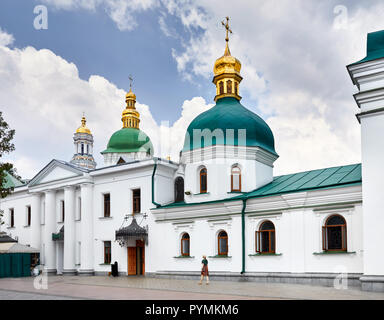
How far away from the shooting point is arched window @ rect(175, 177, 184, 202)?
2431cm

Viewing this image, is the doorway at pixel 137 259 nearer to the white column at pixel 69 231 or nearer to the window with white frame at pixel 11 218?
the white column at pixel 69 231

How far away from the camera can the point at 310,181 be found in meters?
19.6

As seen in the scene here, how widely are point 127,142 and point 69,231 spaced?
15800mm

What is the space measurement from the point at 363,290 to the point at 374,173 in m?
3.80

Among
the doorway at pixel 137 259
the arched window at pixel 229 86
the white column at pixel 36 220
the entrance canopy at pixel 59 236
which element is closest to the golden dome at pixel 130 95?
the white column at pixel 36 220

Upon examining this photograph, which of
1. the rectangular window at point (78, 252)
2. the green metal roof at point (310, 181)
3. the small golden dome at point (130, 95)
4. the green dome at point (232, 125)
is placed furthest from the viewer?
the small golden dome at point (130, 95)

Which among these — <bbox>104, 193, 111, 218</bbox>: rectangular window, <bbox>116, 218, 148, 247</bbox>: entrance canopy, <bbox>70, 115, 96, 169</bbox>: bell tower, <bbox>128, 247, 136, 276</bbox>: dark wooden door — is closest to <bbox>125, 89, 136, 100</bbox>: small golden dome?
<bbox>70, 115, 96, 169</bbox>: bell tower

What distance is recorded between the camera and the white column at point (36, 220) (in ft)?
97.5

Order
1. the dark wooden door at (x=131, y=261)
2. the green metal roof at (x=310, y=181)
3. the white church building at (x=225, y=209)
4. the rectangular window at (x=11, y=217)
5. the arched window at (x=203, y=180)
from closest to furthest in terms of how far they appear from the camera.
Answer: the white church building at (x=225, y=209) < the green metal roof at (x=310, y=181) < the arched window at (x=203, y=180) < the dark wooden door at (x=131, y=261) < the rectangular window at (x=11, y=217)

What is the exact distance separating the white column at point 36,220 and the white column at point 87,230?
530 centimetres

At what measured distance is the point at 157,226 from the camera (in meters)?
23.2

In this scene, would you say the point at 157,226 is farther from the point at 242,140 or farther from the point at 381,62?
the point at 381,62
